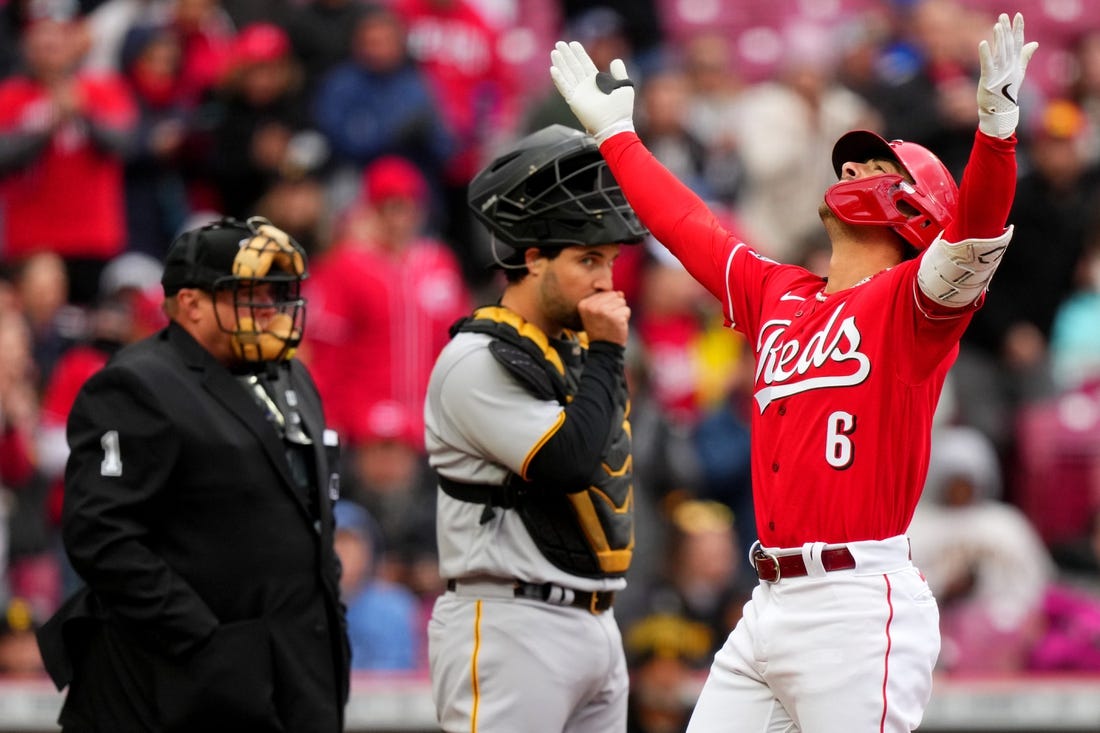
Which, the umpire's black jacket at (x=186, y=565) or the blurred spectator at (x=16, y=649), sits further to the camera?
the blurred spectator at (x=16, y=649)

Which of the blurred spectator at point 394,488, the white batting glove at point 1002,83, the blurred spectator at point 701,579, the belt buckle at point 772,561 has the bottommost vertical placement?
the blurred spectator at point 701,579

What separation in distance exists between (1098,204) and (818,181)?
1700 millimetres

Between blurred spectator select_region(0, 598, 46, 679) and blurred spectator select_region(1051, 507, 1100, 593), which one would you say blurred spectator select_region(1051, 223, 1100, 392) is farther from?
blurred spectator select_region(0, 598, 46, 679)

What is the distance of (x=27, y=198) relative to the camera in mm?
9711

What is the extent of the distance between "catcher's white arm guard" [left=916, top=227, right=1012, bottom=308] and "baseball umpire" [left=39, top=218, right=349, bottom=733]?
2.06m

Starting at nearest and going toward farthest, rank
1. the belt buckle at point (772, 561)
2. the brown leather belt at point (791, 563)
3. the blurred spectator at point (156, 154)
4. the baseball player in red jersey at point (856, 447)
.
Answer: the baseball player in red jersey at point (856, 447) → the brown leather belt at point (791, 563) → the belt buckle at point (772, 561) → the blurred spectator at point (156, 154)

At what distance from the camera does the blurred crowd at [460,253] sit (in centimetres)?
863

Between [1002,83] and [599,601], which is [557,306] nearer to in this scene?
[599,601]

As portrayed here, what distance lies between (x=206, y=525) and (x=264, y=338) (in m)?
0.58

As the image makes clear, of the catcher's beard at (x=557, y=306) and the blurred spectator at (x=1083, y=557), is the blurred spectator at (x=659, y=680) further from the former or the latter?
the blurred spectator at (x=1083, y=557)

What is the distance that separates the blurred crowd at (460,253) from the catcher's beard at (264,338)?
2.67m

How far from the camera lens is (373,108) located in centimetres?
1063

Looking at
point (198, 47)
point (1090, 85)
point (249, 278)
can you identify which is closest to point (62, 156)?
point (198, 47)

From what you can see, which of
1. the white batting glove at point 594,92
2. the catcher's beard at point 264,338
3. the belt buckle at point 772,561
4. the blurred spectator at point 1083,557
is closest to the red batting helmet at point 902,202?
the white batting glove at point 594,92
